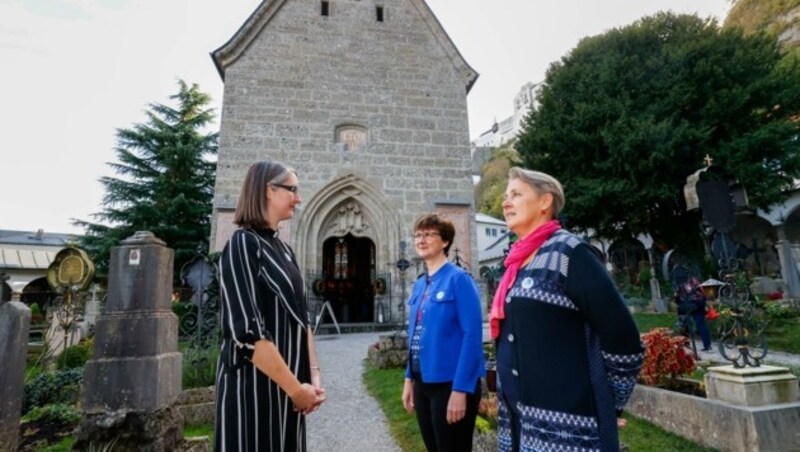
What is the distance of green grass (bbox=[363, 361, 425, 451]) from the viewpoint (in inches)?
159

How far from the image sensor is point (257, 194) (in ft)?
6.77

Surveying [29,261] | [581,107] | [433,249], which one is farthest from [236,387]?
[29,261]

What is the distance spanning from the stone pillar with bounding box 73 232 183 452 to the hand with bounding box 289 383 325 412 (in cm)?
269

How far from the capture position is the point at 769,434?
3.21m

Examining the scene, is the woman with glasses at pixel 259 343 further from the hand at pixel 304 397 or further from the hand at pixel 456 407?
the hand at pixel 456 407

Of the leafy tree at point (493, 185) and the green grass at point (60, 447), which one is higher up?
the leafy tree at point (493, 185)

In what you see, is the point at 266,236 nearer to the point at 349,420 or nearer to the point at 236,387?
the point at 236,387

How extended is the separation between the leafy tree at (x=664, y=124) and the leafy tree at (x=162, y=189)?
15.8 meters

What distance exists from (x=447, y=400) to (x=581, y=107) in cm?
1741

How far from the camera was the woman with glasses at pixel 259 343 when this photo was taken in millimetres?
1744

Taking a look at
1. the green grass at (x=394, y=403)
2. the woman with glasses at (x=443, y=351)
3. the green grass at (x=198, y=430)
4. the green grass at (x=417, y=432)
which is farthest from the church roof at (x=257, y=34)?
the woman with glasses at (x=443, y=351)

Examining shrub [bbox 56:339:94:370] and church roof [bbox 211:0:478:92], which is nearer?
shrub [bbox 56:339:94:370]

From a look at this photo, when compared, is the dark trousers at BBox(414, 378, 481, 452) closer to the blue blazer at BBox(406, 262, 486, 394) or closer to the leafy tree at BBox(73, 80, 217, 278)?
the blue blazer at BBox(406, 262, 486, 394)

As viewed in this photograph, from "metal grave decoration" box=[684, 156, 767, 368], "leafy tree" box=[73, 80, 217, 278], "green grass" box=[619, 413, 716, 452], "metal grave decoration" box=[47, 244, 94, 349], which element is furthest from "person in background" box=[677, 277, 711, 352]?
"leafy tree" box=[73, 80, 217, 278]
